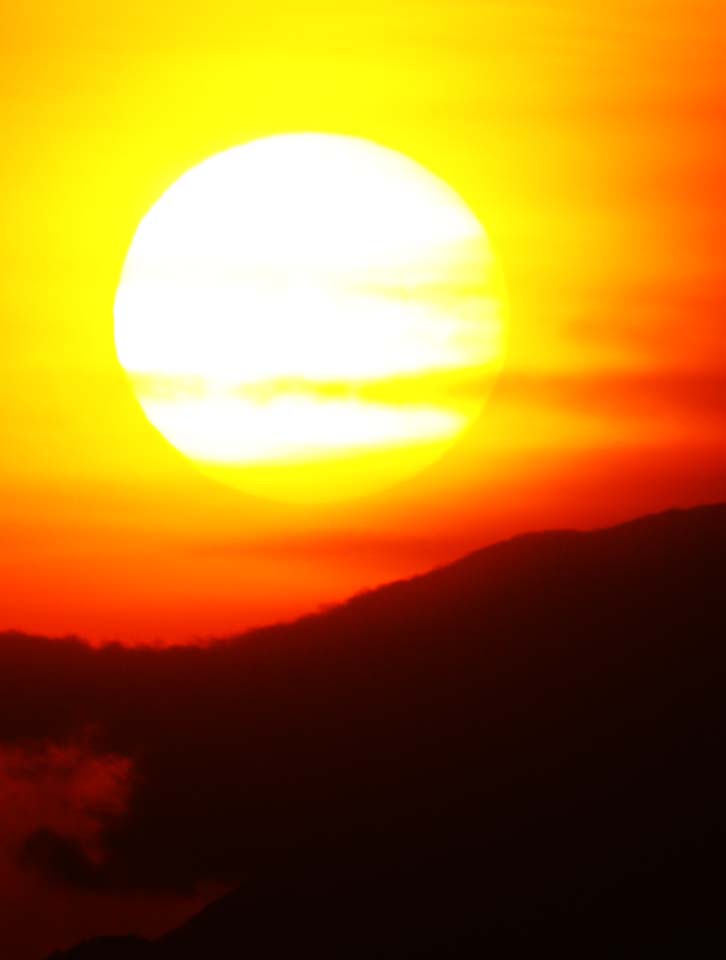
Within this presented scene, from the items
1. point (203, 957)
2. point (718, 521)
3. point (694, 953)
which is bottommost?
point (694, 953)

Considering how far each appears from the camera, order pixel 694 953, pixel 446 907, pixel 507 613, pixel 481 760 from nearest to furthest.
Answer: pixel 694 953, pixel 446 907, pixel 481 760, pixel 507 613

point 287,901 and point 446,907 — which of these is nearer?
point 446,907

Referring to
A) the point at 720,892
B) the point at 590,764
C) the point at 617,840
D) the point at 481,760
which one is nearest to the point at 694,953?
the point at 720,892

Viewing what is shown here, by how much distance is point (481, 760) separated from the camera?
4776 inches

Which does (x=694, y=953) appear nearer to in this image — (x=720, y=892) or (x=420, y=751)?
(x=720, y=892)

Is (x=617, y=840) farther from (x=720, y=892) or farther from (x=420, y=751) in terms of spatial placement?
(x=420, y=751)

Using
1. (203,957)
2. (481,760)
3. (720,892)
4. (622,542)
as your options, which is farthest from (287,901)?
(720,892)

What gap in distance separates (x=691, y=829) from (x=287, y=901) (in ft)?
99.1

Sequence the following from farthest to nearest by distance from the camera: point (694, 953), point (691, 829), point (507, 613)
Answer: point (507, 613) < point (691, 829) < point (694, 953)

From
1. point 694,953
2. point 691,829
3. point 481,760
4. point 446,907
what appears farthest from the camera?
point 481,760

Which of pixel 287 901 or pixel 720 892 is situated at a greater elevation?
pixel 287 901

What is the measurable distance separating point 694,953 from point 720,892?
264 cm

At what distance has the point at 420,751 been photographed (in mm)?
125750

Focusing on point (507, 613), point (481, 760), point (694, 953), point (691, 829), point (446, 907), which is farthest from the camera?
point (507, 613)
